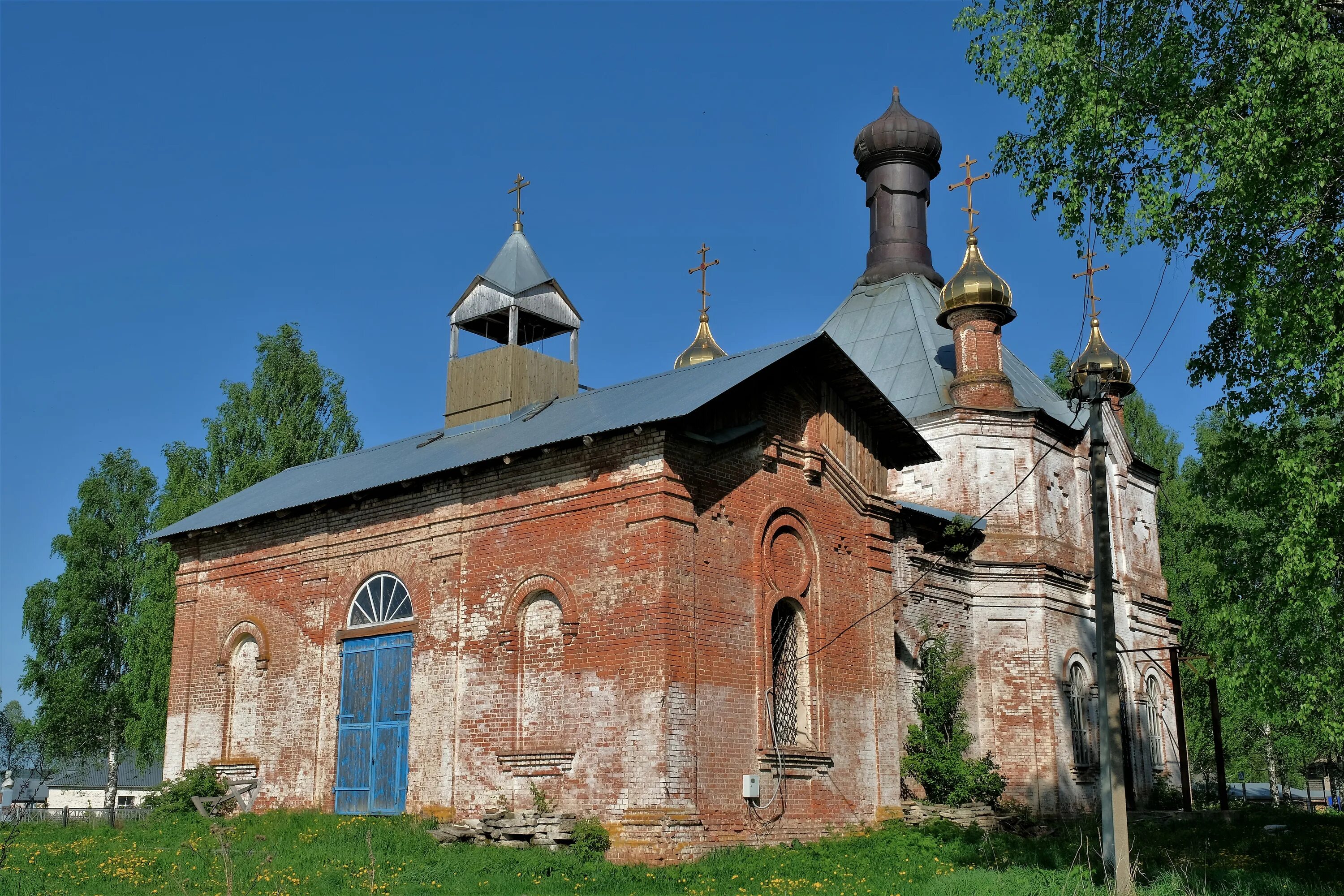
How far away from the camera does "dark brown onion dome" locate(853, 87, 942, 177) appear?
2736 cm

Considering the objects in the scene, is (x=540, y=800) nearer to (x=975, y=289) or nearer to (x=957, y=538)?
Result: (x=957, y=538)

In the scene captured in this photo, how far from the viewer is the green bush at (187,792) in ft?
56.0

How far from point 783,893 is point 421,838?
4.42 meters

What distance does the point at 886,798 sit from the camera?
1551 cm

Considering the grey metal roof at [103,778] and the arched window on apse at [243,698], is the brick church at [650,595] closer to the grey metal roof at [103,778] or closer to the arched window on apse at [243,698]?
the arched window on apse at [243,698]

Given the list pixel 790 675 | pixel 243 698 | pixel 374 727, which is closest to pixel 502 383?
pixel 374 727

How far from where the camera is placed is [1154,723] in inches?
950

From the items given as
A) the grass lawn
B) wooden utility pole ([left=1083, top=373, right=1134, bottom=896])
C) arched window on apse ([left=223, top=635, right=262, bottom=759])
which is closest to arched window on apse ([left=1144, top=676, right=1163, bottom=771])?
the grass lawn

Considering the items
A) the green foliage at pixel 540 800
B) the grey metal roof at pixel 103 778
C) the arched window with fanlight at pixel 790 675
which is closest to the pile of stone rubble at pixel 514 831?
the green foliage at pixel 540 800

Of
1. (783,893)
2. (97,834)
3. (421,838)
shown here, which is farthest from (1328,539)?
(97,834)

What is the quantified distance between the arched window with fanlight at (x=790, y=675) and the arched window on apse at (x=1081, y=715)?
23.3 ft

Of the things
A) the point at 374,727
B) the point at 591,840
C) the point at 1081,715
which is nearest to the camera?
the point at 591,840

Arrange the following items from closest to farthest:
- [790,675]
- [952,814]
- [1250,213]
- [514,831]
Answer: [1250,213], [514,831], [790,675], [952,814]

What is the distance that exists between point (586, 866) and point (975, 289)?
1364 cm
